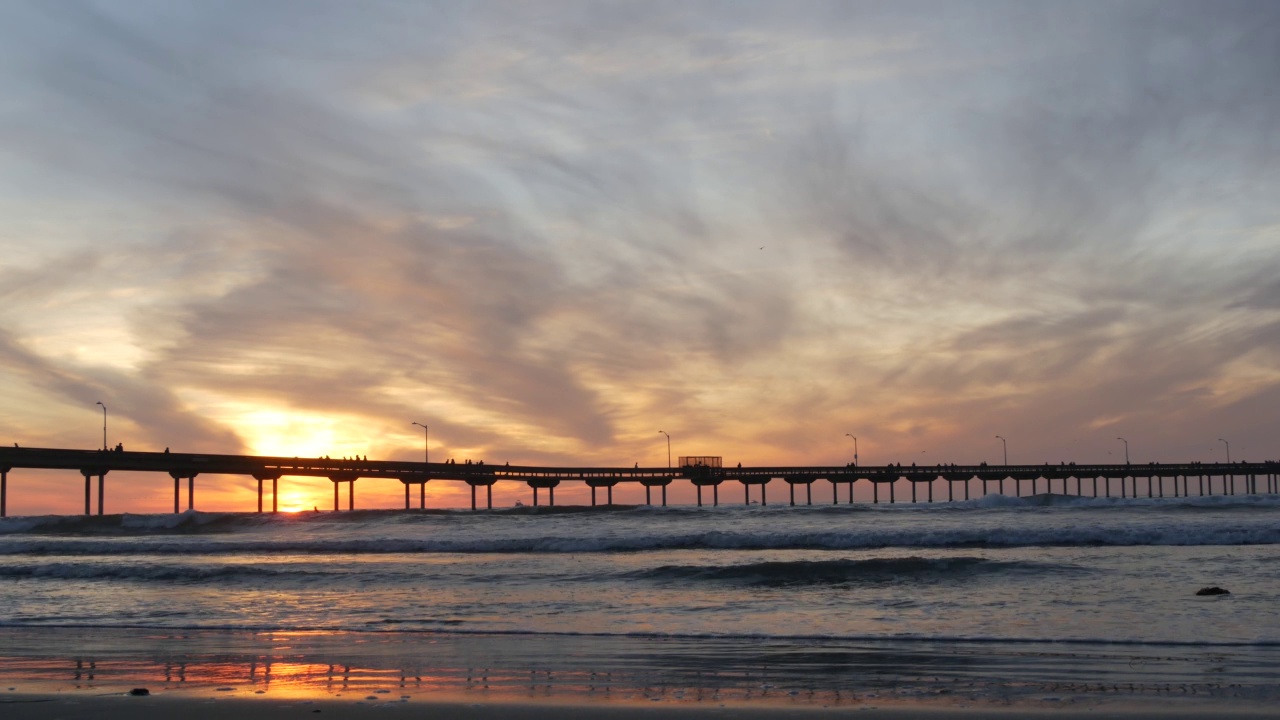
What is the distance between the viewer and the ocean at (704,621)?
10695 mm

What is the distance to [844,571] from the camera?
75.8 feet

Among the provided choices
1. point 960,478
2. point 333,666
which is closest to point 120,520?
point 333,666

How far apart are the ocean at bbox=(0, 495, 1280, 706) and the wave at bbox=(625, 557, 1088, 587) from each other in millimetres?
119

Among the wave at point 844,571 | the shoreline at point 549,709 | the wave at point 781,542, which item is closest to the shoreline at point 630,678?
the shoreline at point 549,709

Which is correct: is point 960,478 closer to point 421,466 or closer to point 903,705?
point 421,466

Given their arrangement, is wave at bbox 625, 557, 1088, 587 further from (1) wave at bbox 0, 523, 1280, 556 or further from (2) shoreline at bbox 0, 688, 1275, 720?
(2) shoreline at bbox 0, 688, 1275, 720

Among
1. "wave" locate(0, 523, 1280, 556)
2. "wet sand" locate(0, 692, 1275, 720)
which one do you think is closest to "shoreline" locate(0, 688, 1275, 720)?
"wet sand" locate(0, 692, 1275, 720)

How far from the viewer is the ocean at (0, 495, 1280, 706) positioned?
10695mm

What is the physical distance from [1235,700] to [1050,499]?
83555mm

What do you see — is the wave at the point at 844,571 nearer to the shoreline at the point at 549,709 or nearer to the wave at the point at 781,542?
the wave at the point at 781,542

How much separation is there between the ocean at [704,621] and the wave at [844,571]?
0.12m

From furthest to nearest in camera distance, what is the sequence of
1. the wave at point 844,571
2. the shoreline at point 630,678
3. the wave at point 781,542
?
the wave at point 781,542 → the wave at point 844,571 → the shoreline at point 630,678

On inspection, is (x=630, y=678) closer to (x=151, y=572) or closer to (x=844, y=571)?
(x=844, y=571)

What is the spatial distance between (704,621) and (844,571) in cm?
817
